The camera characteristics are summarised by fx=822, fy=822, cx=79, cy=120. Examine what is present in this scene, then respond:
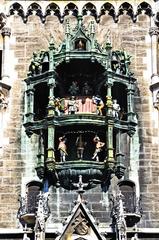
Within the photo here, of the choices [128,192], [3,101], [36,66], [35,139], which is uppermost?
[36,66]

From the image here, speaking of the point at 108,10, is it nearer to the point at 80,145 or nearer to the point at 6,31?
the point at 6,31

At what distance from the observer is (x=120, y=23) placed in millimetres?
19562

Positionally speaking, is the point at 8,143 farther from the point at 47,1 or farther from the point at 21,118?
the point at 47,1

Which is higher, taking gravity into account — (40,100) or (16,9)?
(16,9)

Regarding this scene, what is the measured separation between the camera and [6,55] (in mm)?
19125

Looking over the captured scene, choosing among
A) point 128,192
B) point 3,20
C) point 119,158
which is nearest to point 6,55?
point 3,20

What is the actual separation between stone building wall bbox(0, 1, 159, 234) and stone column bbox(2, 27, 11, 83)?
0.10m

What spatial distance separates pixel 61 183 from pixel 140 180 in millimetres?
1708

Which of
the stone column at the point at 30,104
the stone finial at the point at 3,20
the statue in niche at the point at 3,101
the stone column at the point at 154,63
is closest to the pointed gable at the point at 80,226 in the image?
the stone column at the point at 30,104

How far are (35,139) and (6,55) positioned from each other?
7.52 ft

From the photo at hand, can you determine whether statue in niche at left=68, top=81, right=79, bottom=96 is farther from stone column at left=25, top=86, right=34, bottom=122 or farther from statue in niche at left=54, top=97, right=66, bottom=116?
stone column at left=25, top=86, right=34, bottom=122

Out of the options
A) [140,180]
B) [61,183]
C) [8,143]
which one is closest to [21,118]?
[8,143]

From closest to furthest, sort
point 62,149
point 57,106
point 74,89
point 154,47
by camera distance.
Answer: point 62,149
point 57,106
point 74,89
point 154,47

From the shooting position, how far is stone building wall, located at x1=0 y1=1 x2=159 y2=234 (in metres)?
17.4
